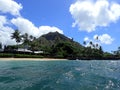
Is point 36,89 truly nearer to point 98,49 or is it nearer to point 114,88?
point 114,88

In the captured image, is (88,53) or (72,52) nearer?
(72,52)

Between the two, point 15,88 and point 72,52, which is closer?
point 15,88

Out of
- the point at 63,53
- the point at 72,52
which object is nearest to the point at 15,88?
the point at 63,53

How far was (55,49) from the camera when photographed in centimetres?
14238

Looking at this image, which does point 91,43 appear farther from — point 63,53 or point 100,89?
point 100,89

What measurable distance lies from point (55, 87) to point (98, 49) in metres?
161

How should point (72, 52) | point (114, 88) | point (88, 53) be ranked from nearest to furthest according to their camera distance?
point (114, 88)
point (72, 52)
point (88, 53)

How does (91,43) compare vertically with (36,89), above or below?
above

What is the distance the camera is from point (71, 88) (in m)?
12.2

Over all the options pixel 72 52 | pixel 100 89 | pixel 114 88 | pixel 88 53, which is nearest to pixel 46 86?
pixel 100 89

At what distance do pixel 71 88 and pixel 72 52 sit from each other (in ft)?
438

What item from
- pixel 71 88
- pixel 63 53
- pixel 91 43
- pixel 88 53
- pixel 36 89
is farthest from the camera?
pixel 91 43

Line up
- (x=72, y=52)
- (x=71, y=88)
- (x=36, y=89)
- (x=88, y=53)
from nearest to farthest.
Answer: (x=36, y=89), (x=71, y=88), (x=72, y=52), (x=88, y=53)

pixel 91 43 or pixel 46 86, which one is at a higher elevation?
pixel 91 43
